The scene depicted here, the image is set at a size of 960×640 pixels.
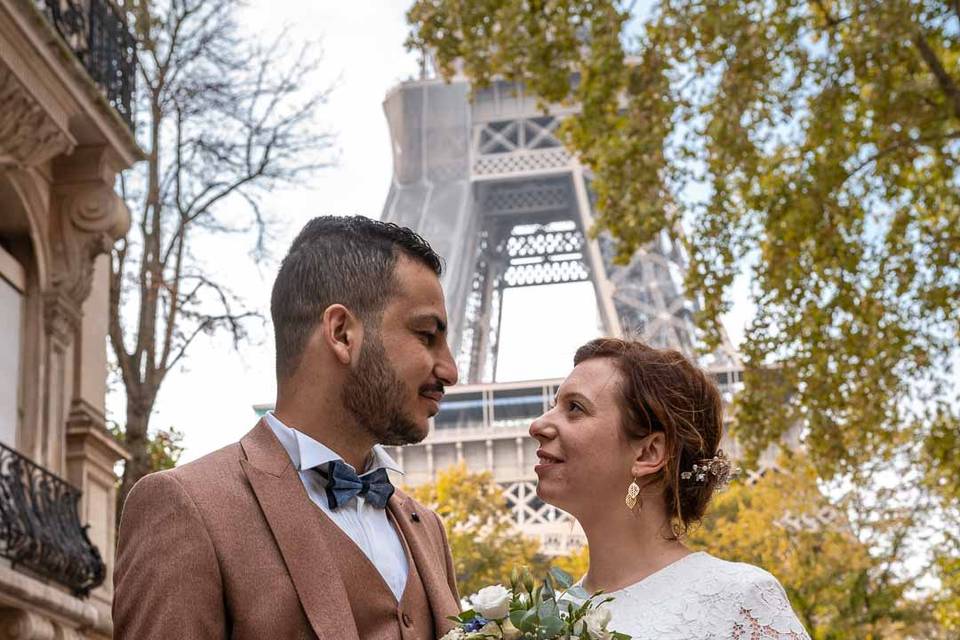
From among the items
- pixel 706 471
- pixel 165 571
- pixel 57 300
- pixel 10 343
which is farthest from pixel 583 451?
pixel 57 300

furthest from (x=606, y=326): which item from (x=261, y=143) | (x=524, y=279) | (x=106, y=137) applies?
(x=106, y=137)

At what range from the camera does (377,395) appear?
379 cm

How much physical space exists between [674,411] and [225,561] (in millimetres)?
1819

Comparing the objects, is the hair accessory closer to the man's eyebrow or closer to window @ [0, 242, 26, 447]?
the man's eyebrow

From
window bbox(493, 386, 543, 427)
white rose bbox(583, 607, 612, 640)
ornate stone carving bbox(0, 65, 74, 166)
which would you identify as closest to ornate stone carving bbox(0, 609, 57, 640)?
ornate stone carving bbox(0, 65, 74, 166)

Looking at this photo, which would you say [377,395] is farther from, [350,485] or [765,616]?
[765,616]

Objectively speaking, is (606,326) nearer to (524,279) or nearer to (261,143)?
(524,279)

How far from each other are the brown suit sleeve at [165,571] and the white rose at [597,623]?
88 cm

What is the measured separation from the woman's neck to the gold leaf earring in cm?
3

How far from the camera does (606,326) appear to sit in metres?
53.7

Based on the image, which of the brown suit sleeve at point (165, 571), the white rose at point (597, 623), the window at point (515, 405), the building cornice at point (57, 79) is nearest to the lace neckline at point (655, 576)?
the white rose at point (597, 623)

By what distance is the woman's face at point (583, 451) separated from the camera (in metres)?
4.64

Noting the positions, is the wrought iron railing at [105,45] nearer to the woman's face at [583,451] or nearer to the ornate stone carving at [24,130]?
the ornate stone carving at [24,130]

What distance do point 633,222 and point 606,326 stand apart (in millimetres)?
39316
